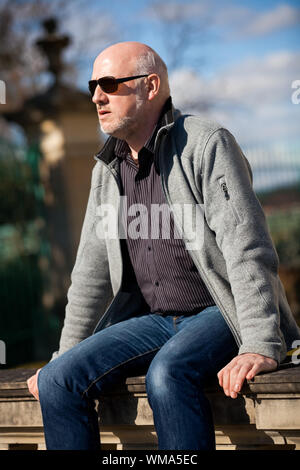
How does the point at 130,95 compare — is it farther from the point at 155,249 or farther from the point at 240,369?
the point at 240,369

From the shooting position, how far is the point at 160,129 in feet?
8.62

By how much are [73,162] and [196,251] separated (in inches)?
250

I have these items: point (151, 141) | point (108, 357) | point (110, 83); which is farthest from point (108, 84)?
point (108, 357)

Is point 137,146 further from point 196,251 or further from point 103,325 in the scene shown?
point 103,325

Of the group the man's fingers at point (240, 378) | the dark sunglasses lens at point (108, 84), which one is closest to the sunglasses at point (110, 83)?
the dark sunglasses lens at point (108, 84)

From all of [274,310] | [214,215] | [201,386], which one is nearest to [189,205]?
[214,215]

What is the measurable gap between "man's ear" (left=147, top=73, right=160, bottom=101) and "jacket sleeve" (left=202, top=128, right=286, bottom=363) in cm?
34

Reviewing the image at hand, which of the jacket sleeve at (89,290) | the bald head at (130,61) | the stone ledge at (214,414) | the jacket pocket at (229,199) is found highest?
the bald head at (130,61)

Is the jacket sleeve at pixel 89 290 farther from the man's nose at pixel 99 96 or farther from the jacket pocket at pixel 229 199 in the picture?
the jacket pocket at pixel 229 199

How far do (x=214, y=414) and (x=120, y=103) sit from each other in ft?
A: 3.80

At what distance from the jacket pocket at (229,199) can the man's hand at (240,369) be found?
1.47 feet

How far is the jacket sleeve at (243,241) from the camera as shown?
2.33 m

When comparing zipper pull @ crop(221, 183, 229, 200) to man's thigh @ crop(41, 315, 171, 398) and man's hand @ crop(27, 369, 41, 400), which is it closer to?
man's thigh @ crop(41, 315, 171, 398)

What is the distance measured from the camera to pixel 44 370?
252cm
